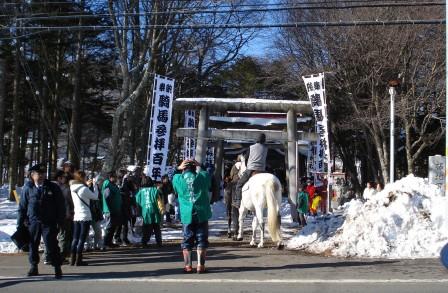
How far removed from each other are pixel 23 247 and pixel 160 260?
2.64 meters

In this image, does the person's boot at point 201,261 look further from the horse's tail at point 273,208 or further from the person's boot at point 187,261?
the horse's tail at point 273,208

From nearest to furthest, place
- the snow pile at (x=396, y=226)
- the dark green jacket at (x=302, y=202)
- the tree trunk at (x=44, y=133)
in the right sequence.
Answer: the snow pile at (x=396, y=226) → the dark green jacket at (x=302, y=202) → the tree trunk at (x=44, y=133)

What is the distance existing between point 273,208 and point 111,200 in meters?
3.74

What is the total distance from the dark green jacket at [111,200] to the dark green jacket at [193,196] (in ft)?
12.4

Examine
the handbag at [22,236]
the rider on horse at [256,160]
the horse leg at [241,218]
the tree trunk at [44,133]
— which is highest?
the tree trunk at [44,133]

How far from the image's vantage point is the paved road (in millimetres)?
8602

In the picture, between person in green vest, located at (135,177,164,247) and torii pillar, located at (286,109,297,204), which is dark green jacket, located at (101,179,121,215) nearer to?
person in green vest, located at (135,177,164,247)

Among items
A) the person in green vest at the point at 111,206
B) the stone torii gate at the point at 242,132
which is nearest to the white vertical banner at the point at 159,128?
the stone torii gate at the point at 242,132

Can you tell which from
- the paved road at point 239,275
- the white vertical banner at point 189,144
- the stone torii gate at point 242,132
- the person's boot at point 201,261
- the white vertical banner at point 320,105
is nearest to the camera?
the paved road at point 239,275

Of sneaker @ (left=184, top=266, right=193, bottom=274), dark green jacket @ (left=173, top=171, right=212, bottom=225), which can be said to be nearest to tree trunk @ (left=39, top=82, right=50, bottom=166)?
dark green jacket @ (left=173, top=171, right=212, bottom=225)

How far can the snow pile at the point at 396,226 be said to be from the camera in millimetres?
11414

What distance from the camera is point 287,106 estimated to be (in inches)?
747

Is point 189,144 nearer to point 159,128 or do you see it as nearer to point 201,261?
point 159,128

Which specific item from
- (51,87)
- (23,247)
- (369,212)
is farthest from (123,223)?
(51,87)
